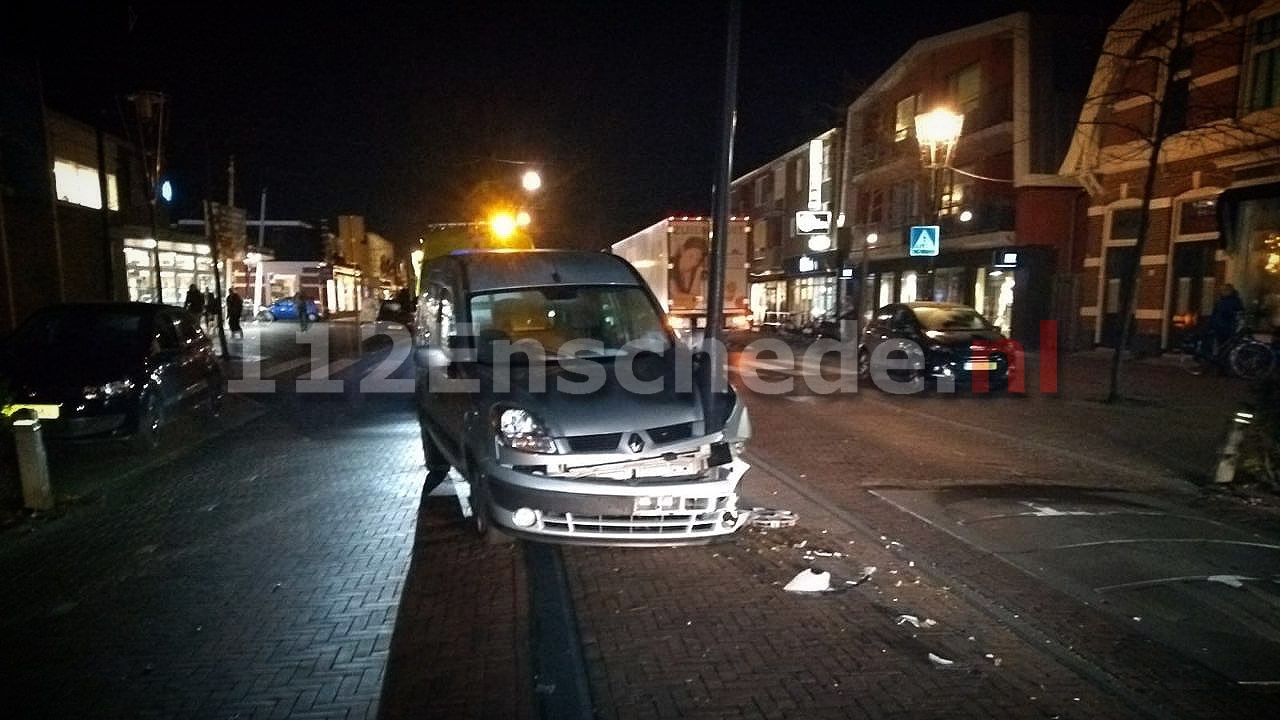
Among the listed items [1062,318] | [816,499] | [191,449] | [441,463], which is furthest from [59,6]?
[1062,318]

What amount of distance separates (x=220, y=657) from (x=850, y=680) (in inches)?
127

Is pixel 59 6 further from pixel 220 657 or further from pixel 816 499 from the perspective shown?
pixel 816 499

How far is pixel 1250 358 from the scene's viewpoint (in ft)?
51.2

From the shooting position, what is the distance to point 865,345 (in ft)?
54.5

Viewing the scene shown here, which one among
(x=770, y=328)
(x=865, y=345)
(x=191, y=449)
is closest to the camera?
(x=191, y=449)

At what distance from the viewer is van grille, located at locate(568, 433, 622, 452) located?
17.1ft

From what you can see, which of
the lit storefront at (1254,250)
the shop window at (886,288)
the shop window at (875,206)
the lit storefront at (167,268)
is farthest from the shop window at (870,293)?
the lit storefront at (167,268)

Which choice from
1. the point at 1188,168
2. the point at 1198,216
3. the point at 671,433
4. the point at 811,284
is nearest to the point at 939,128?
the point at 1188,168

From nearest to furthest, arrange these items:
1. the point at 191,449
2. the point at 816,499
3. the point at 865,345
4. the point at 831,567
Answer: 1. the point at 831,567
2. the point at 816,499
3. the point at 191,449
4. the point at 865,345

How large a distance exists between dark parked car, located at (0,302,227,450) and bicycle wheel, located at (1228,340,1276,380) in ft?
58.4

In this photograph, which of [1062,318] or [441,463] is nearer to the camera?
[441,463]

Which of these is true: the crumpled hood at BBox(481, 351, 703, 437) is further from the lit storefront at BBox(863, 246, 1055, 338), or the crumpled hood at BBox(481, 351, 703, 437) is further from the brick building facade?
the lit storefront at BBox(863, 246, 1055, 338)

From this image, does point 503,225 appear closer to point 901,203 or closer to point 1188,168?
point 1188,168

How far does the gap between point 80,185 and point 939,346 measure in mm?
20584
